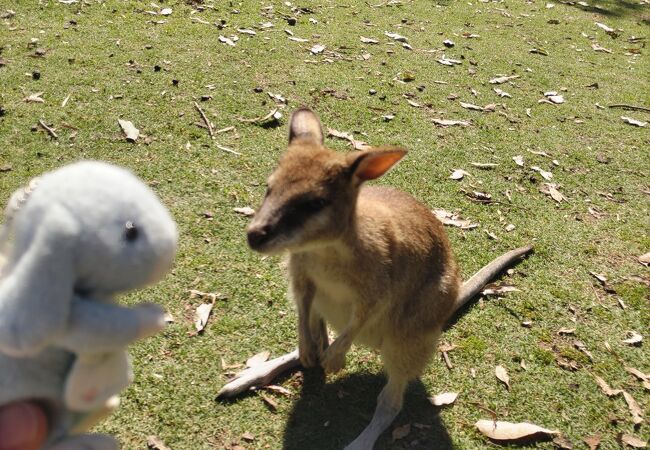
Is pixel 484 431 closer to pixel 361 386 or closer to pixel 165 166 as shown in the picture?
pixel 361 386

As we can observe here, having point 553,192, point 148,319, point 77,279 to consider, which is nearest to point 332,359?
point 148,319

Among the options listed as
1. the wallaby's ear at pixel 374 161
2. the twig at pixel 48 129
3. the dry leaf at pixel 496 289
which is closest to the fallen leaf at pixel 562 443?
the dry leaf at pixel 496 289

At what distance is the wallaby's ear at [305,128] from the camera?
7.95 feet

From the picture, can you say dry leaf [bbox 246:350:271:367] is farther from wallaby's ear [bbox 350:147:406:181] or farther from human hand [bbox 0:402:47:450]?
human hand [bbox 0:402:47:450]

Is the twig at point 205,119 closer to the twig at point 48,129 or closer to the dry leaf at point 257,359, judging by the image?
the twig at point 48,129

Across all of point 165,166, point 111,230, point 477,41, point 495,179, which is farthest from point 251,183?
point 477,41

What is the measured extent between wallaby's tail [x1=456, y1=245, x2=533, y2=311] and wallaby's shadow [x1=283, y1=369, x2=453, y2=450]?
22.3 inches

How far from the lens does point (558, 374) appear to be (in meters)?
2.97

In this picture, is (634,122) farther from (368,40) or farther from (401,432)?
(401,432)

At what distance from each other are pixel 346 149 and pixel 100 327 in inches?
135

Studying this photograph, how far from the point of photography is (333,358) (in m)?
2.45

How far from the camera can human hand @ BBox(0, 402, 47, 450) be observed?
3.95 feet

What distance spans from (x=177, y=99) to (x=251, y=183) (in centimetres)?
120

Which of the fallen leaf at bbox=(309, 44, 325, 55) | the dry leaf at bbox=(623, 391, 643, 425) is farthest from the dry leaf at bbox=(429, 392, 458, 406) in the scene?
the fallen leaf at bbox=(309, 44, 325, 55)
